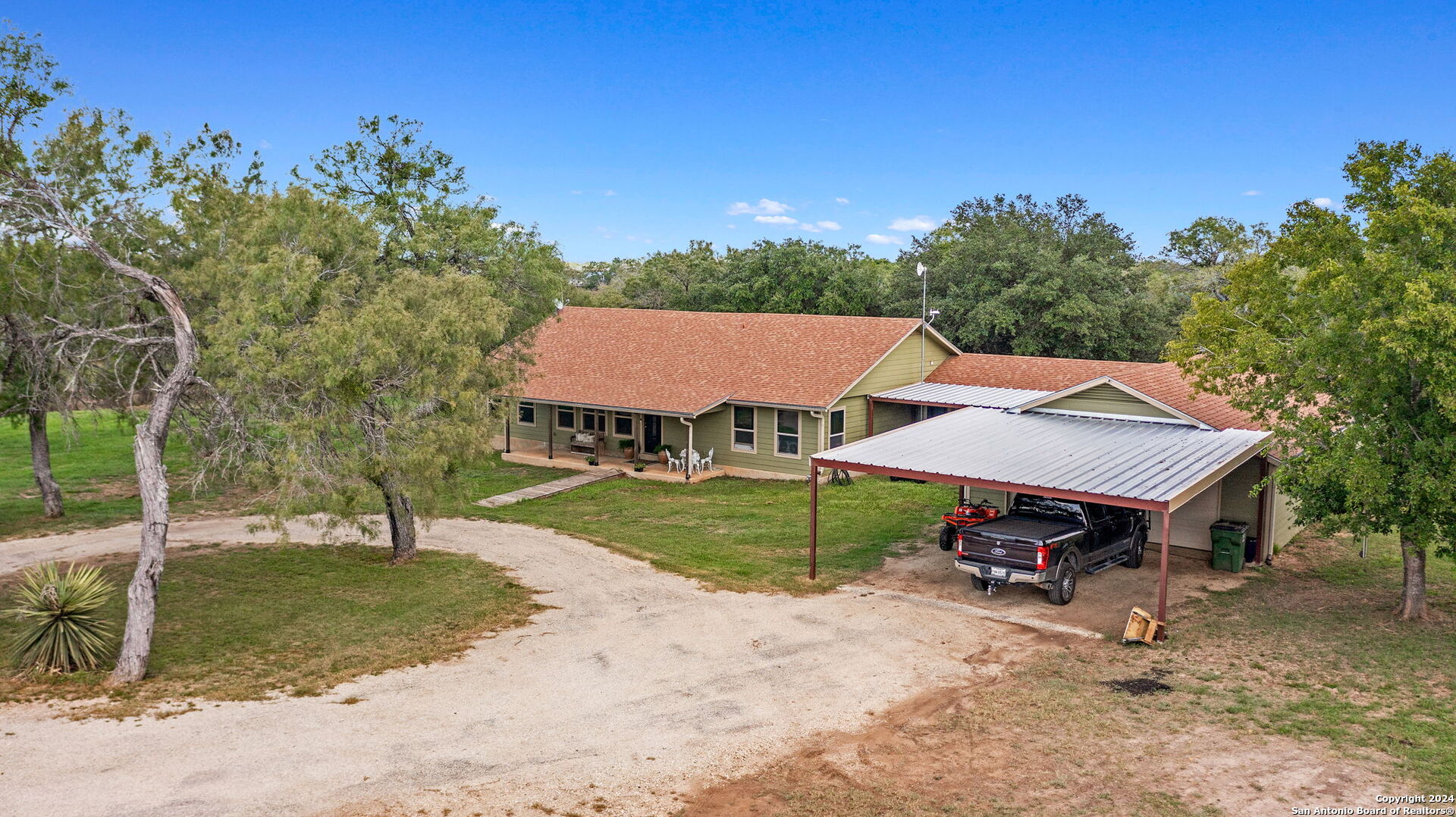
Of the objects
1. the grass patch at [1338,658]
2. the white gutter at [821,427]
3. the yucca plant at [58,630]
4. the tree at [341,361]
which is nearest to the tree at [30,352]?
the tree at [341,361]

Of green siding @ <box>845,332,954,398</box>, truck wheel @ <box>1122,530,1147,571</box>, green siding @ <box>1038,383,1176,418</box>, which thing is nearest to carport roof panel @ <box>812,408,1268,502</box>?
green siding @ <box>1038,383,1176,418</box>

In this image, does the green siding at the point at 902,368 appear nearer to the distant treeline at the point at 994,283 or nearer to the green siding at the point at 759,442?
the green siding at the point at 759,442

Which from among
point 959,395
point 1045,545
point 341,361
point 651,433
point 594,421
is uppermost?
point 341,361

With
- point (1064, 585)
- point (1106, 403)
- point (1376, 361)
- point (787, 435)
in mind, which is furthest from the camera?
point (787, 435)

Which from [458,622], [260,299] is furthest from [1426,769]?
[260,299]

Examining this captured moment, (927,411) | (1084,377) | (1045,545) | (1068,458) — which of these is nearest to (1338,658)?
(1045,545)

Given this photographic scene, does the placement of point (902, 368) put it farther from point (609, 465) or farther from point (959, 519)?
point (959, 519)
